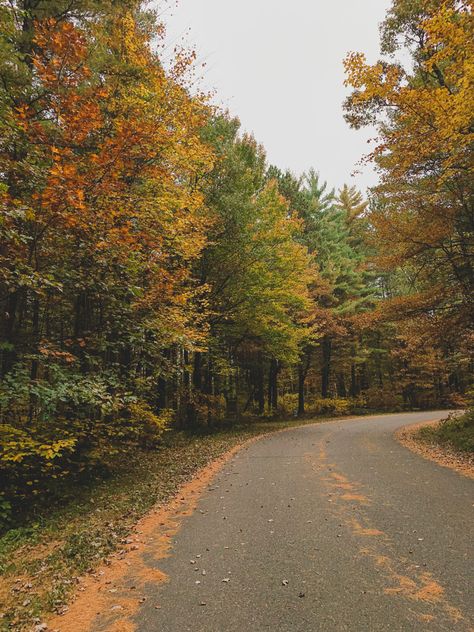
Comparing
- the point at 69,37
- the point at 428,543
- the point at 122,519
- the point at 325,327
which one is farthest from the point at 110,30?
the point at 325,327

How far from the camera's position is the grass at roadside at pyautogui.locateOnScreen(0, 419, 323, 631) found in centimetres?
431

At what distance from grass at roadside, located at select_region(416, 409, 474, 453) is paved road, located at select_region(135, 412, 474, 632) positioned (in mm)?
3439

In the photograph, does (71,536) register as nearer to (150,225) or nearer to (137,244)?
(137,244)

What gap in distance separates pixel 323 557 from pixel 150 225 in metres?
7.99

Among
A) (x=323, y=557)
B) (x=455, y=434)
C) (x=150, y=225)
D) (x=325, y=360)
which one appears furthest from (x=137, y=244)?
(x=325, y=360)

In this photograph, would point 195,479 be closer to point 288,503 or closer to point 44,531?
point 288,503

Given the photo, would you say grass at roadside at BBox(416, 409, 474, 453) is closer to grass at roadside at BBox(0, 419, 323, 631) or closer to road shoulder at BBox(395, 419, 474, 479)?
road shoulder at BBox(395, 419, 474, 479)

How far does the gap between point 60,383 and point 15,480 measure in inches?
101

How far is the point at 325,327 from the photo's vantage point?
1062 inches

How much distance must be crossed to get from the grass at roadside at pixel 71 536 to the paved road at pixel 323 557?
3.48 ft

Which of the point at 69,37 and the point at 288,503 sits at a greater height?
the point at 69,37

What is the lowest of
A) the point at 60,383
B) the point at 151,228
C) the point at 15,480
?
the point at 15,480

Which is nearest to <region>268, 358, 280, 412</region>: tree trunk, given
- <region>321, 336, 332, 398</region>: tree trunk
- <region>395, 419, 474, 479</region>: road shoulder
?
<region>321, 336, 332, 398</region>: tree trunk

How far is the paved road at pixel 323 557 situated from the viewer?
12.1 ft
